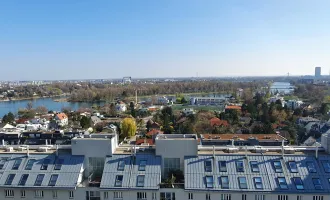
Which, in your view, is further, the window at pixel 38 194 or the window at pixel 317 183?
the window at pixel 38 194

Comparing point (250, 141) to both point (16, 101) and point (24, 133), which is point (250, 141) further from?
point (16, 101)

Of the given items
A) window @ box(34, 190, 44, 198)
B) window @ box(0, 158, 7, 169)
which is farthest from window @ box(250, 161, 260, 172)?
window @ box(0, 158, 7, 169)

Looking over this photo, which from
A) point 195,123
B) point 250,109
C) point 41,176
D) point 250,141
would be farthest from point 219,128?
point 41,176

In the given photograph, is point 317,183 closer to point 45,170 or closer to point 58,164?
point 58,164

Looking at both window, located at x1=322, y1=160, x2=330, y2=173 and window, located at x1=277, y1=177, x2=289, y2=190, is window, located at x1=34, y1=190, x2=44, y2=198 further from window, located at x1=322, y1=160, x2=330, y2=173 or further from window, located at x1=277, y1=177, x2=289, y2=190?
window, located at x1=322, y1=160, x2=330, y2=173

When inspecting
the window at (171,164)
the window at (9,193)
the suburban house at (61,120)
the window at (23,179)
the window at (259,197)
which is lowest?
the suburban house at (61,120)

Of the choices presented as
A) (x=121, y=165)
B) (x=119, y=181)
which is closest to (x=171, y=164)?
(x=121, y=165)

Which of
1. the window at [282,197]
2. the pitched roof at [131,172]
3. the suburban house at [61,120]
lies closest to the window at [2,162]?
the pitched roof at [131,172]

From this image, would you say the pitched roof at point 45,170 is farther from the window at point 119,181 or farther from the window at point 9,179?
the window at point 119,181
